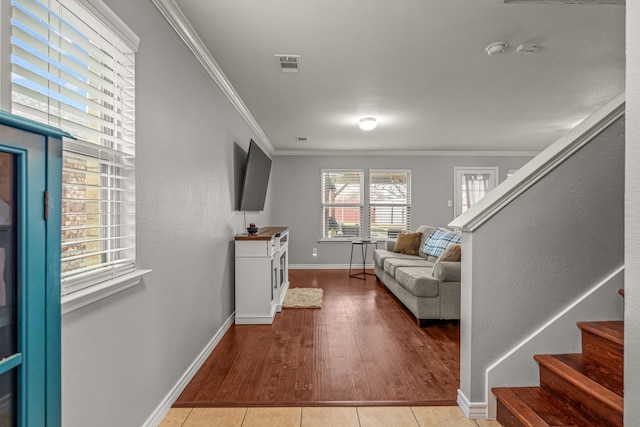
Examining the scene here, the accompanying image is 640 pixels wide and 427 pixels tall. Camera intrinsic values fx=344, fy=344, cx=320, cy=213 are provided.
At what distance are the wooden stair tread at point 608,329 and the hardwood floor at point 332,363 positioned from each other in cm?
82

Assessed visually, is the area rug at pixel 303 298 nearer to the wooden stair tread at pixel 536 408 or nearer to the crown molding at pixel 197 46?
the crown molding at pixel 197 46

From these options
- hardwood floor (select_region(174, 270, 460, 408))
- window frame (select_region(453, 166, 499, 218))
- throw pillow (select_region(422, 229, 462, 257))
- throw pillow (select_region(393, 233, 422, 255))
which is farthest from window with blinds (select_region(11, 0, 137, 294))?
window frame (select_region(453, 166, 499, 218))

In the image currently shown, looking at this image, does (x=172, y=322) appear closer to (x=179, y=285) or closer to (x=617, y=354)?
(x=179, y=285)

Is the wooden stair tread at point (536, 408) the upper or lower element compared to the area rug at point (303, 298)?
upper

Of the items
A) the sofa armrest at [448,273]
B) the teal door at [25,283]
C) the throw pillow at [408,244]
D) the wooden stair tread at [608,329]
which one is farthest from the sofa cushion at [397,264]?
the teal door at [25,283]

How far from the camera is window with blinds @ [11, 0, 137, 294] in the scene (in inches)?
42.4

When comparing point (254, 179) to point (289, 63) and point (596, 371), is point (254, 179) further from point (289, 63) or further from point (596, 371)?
point (596, 371)

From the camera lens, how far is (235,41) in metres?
2.41

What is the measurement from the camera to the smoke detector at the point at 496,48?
2.43 meters

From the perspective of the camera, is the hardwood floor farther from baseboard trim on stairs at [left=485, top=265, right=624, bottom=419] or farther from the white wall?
the white wall

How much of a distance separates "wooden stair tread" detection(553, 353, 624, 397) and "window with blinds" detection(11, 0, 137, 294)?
2.18 m

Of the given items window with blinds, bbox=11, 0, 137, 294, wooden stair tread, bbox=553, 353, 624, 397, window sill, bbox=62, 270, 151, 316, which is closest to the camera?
window with blinds, bbox=11, 0, 137, 294

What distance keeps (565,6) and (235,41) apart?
206 cm

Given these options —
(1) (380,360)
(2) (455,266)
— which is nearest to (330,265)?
(2) (455,266)
